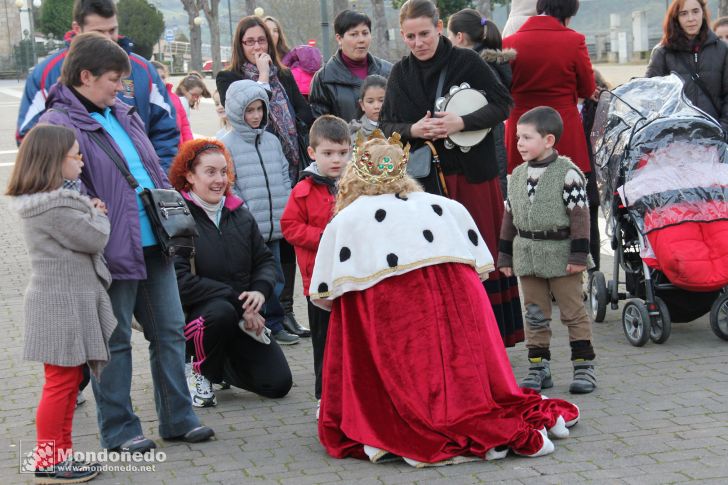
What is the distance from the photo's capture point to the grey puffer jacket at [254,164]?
728 centimetres

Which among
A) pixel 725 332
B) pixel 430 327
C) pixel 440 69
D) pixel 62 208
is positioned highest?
pixel 440 69

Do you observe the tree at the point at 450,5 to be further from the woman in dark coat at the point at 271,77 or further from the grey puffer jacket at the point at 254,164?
the grey puffer jacket at the point at 254,164

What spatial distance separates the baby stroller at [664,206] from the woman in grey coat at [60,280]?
3.58m

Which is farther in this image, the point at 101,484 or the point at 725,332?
the point at 725,332

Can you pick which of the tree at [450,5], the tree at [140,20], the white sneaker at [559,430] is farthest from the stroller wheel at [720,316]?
the tree at [140,20]

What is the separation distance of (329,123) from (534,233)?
1258mm

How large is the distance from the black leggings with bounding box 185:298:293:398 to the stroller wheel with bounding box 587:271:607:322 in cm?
248

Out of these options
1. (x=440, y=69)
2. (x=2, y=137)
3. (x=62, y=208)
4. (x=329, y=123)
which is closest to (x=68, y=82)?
(x=62, y=208)

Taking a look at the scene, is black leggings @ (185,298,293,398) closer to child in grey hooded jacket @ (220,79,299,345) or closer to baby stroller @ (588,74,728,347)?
child in grey hooded jacket @ (220,79,299,345)

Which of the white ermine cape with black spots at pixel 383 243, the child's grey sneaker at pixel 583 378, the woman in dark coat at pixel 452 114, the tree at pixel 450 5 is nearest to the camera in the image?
the white ermine cape with black spots at pixel 383 243

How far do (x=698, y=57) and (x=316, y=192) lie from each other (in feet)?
11.2

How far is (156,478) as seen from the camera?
4961 mm

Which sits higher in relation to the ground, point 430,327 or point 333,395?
point 430,327

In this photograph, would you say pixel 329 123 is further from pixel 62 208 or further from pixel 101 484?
pixel 101 484
